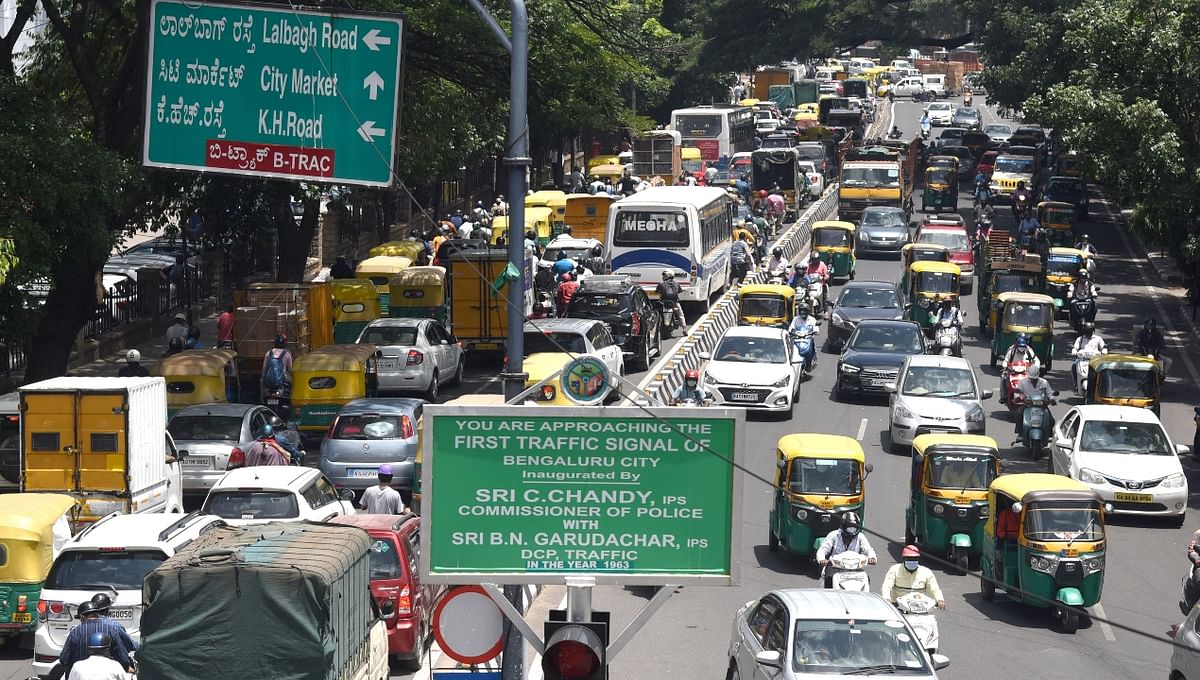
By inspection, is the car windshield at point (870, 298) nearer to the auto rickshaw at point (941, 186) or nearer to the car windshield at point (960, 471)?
the car windshield at point (960, 471)

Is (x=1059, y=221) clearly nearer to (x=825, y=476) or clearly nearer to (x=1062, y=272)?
(x=1062, y=272)

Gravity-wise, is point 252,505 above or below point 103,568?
above

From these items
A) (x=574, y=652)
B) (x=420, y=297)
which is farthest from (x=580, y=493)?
(x=420, y=297)

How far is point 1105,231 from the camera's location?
6147cm

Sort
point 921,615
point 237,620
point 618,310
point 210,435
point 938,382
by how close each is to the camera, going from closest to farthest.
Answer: point 237,620, point 921,615, point 210,435, point 938,382, point 618,310

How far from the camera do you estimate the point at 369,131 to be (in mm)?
15508

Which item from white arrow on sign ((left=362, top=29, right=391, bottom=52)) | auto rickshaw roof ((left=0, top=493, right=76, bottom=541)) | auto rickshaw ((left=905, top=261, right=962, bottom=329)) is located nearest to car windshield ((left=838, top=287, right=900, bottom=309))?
auto rickshaw ((left=905, top=261, right=962, bottom=329))

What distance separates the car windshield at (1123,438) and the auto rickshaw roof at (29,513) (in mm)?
14794

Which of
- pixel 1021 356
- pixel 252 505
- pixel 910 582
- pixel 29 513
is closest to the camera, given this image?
pixel 910 582

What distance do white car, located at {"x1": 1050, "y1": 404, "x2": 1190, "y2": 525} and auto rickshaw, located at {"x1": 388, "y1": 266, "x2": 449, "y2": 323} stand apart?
555 inches

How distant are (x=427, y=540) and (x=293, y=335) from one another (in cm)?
2145

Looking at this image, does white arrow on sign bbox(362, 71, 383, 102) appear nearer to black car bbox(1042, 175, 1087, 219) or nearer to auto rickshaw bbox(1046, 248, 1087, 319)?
auto rickshaw bbox(1046, 248, 1087, 319)

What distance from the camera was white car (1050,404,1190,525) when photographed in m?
24.4

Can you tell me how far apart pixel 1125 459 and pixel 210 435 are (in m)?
13.4
